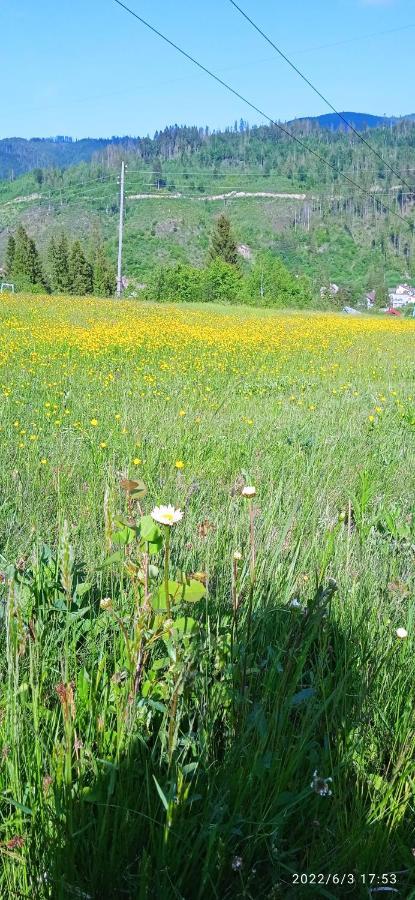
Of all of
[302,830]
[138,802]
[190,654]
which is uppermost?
[190,654]

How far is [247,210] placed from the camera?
503 feet

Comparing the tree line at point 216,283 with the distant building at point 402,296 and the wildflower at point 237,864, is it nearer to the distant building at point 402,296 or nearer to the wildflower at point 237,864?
the wildflower at point 237,864

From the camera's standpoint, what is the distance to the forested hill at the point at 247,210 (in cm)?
12588

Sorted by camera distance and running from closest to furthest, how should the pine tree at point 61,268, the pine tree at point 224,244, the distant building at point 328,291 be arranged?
the pine tree at point 224,244
the pine tree at point 61,268
the distant building at point 328,291

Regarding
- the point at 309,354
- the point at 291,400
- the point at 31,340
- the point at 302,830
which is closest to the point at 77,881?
the point at 302,830

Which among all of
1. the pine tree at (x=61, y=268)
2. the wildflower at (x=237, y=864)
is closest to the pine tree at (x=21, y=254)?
the pine tree at (x=61, y=268)

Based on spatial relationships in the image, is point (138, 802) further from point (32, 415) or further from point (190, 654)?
point (32, 415)

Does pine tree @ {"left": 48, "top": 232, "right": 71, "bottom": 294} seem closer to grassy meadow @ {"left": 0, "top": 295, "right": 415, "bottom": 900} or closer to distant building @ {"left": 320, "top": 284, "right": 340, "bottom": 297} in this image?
distant building @ {"left": 320, "top": 284, "right": 340, "bottom": 297}

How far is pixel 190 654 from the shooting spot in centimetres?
133

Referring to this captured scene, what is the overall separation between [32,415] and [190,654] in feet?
13.5

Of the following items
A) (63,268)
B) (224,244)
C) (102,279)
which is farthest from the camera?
(102,279)

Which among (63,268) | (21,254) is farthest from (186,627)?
(63,268)

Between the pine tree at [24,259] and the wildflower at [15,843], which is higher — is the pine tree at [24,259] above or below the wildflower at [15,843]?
above

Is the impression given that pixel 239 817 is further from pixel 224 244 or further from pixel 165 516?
pixel 224 244
